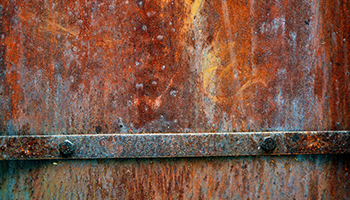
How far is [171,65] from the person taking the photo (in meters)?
0.90

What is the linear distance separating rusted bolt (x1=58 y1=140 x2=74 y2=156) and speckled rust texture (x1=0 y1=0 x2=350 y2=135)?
A: 0.07 meters

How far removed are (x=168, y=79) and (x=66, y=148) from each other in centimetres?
47

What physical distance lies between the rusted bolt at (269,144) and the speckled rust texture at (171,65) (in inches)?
2.4

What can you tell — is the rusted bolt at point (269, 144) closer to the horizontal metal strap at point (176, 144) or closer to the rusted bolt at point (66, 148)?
the horizontal metal strap at point (176, 144)

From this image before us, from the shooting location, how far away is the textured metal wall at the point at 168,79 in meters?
0.89

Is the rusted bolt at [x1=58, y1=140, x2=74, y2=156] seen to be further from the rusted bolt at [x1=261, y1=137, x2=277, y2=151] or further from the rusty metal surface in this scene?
the rusted bolt at [x1=261, y1=137, x2=277, y2=151]

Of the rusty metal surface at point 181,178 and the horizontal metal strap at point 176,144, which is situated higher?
the horizontal metal strap at point 176,144

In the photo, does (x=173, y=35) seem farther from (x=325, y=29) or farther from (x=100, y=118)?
(x=325, y=29)

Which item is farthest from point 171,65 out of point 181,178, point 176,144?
point 181,178

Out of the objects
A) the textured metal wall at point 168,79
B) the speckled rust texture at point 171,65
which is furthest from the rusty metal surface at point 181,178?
the speckled rust texture at point 171,65

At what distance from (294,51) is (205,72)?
0.37 m

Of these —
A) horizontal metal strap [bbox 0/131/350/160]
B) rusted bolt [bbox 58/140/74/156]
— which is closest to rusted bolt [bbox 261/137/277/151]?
horizontal metal strap [bbox 0/131/350/160]

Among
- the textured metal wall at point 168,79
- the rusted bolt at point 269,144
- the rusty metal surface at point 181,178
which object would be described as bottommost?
the rusty metal surface at point 181,178

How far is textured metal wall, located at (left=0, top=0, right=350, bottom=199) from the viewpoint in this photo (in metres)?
0.89
